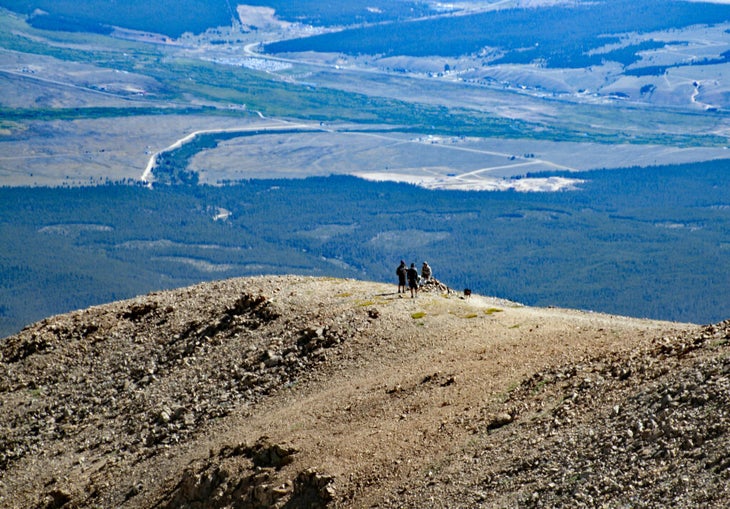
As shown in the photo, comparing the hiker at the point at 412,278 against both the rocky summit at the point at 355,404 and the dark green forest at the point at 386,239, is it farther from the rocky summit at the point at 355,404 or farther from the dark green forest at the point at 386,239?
the dark green forest at the point at 386,239

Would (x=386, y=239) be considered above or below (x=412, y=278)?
below

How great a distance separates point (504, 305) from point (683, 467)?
2007 cm

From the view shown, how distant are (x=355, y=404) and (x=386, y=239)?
12926 cm

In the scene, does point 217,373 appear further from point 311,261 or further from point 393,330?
point 311,261

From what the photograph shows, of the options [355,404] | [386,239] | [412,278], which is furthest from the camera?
[386,239]

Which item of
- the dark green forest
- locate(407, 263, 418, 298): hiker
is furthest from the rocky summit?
the dark green forest

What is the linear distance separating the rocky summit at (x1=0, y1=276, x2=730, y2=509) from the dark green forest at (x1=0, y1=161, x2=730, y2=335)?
231 feet

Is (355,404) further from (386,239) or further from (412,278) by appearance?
(386,239)

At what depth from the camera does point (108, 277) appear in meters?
133

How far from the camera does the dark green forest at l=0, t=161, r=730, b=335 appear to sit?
124688 millimetres

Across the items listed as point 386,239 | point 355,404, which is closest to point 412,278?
point 355,404

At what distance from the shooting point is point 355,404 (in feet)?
104

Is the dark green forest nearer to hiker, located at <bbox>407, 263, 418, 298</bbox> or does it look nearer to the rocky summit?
hiker, located at <bbox>407, 263, 418, 298</bbox>

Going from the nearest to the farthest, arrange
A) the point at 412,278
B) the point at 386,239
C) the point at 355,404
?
the point at 355,404 < the point at 412,278 < the point at 386,239
